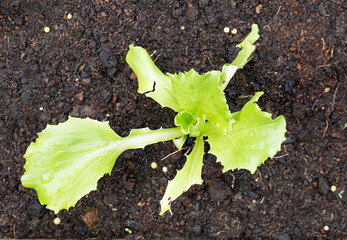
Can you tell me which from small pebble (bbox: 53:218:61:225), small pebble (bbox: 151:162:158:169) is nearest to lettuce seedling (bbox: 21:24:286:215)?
small pebble (bbox: 151:162:158:169)

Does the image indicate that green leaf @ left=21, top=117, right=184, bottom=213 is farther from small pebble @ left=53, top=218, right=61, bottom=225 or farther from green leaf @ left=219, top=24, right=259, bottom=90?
green leaf @ left=219, top=24, right=259, bottom=90

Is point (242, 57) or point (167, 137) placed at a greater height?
point (242, 57)

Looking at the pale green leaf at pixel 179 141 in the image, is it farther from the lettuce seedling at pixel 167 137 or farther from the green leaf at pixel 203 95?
the green leaf at pixel 203 95

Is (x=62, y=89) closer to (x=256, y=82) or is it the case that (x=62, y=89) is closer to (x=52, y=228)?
(x=52, y=228)

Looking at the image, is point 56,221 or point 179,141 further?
point 56,221

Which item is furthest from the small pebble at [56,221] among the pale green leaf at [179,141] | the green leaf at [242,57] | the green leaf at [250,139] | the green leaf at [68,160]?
the green leaf at [242,57]

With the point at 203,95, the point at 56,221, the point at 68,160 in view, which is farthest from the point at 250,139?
the point at 56,221

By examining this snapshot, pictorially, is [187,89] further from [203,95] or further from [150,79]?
[150,79]
